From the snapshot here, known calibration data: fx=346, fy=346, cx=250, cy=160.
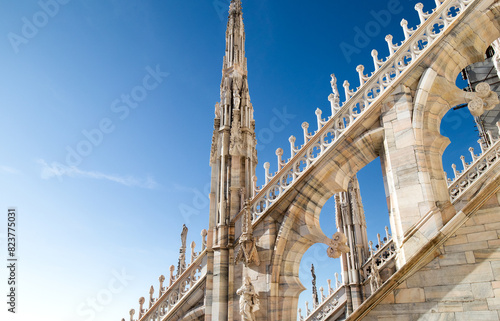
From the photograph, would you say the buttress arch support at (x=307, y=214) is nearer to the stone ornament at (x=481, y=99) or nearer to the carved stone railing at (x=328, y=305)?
the stone ornament at (x=481, y=99)

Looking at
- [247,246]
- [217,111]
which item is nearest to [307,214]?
[247,246]

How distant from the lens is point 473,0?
30.4 ft

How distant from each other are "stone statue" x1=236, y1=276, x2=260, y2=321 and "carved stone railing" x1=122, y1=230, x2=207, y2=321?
2364 millimetres

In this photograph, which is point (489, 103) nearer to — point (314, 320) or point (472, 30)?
point (472, 30)

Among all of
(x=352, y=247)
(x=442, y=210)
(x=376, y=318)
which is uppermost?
(x=352, y=247)

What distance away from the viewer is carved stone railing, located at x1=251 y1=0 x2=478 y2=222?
375 inches

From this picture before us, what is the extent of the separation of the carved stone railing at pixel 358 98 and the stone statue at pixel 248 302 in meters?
2.19

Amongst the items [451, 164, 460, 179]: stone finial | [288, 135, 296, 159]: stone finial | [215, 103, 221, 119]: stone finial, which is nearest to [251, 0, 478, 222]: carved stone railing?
[288, 135, 296, 159]: stone finial

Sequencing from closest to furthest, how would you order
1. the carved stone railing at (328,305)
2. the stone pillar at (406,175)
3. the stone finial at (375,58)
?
the stone pillar at (406,175) → the stone finial at (375,58) → the carved stone railing at (328,305)

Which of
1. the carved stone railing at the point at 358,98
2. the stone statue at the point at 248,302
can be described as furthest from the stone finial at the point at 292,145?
the stone statue at the point at 248,302

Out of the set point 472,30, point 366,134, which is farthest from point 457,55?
point 366,134

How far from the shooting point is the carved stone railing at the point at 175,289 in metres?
11.1

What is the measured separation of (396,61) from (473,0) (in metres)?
2.42

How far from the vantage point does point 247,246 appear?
9906 mm
